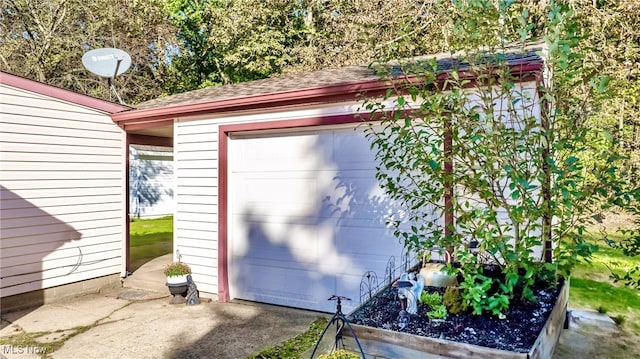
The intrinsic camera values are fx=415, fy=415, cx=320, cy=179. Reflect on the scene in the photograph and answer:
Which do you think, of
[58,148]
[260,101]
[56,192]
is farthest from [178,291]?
[260,101]

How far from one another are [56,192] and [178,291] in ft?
7.09

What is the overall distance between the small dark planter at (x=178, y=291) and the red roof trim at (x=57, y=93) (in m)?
2.88

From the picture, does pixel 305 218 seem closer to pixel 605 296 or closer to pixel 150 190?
pixel 605 296

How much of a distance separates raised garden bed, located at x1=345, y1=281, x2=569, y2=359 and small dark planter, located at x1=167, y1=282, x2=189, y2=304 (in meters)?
3.23

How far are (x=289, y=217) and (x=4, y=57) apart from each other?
44.8 feet

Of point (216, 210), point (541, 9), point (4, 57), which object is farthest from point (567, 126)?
point (4, 57)

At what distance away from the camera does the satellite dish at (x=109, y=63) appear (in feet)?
22.3

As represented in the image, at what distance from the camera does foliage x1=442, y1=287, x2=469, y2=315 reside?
9.28 ft

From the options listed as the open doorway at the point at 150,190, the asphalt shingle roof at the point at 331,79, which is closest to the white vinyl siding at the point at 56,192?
the asphalt shingle roof at the point at 331,79

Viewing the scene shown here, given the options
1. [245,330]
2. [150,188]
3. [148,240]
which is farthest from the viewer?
[150,188]

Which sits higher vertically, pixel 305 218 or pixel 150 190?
pixel 150 190

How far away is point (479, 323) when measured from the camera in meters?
2.67

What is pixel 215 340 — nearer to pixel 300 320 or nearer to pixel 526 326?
pixel 300 320

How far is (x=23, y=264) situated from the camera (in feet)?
17.2
